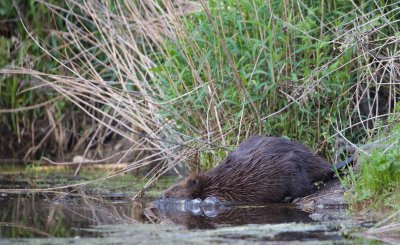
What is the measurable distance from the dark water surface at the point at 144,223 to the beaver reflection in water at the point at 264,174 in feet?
0.65

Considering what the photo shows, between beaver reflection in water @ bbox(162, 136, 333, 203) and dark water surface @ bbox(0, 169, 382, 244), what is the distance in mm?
198

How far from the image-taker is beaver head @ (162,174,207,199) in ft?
18.6

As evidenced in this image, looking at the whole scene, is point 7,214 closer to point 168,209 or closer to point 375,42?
point 168,209

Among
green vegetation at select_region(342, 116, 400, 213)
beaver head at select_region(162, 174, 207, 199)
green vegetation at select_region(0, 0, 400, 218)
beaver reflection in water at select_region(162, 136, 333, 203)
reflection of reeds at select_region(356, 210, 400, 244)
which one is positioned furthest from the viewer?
green vegetation at select_region(0, 0, 400, 218)

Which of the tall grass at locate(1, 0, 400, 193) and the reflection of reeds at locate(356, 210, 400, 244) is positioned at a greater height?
the tall grass at locate(1, 0, 400, 193)

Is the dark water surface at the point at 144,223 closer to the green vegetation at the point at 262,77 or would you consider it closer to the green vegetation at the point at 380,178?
the green vegetation at the point at 380,178

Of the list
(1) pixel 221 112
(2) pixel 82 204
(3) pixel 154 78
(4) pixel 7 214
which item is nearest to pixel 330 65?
(1) pixel 221 112

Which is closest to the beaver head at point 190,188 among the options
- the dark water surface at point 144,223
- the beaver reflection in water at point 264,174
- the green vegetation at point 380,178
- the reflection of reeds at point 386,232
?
the beaver reflection in water at point 264,174

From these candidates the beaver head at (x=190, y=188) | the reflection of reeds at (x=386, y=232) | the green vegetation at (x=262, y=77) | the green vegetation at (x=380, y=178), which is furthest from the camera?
the green vegetation at (x=262, y=77)

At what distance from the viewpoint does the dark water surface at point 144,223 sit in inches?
156

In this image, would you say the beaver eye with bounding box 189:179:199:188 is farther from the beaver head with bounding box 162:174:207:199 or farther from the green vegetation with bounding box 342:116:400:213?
the green vegetation with bounding box 342:116:400:213

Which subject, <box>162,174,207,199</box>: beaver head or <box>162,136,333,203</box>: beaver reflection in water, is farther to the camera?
<box>162,174,207,199</box>: beaver head

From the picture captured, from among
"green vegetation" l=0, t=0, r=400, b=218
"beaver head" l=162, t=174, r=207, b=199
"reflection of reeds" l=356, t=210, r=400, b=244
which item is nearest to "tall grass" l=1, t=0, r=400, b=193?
"green vegetation" l=0, t=0, r=400, b=218

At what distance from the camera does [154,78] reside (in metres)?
6.62
